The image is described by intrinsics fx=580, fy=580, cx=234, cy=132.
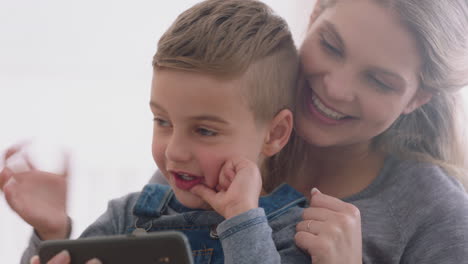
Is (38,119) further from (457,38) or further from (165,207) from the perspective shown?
(457,38)

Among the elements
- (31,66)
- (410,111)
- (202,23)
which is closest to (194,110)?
(202,23)

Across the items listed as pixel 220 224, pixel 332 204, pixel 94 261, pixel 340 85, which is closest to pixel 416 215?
pixel 332 204

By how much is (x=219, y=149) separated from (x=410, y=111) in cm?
46

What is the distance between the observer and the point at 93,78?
218 cm

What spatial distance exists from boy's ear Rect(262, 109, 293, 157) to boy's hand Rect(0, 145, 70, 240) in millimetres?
368

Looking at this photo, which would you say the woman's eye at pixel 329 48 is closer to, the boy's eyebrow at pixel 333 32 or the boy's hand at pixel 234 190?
the boy's eyebrow at pixel 333 32

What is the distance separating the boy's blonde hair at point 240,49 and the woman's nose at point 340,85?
0.08 metres

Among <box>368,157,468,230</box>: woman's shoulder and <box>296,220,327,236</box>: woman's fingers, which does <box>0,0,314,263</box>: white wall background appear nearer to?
<box>368,157,468,230</box>: woman's shoulder

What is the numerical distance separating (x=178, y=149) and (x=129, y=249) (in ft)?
0.72

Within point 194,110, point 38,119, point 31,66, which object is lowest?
point 38,119

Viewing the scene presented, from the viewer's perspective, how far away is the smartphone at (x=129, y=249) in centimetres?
75

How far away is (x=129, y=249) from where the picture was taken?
0.77 m

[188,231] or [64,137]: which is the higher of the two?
[188,231]

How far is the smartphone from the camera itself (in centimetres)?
75
